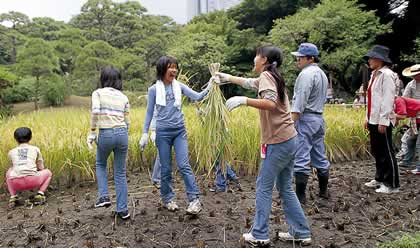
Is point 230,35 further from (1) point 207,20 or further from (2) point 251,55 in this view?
(1) point 207,20

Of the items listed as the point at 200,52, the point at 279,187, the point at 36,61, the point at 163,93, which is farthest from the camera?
the point at 200,52

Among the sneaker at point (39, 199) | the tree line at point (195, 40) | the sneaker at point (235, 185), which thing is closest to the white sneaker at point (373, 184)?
the sneaker at point (235, 185)

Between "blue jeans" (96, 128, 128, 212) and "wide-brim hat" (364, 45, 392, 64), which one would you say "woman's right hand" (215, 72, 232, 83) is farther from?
"wide-brim hat" (364, 45, 392, 64)

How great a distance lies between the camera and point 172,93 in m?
3.75

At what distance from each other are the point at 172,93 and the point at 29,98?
2051 centimetres

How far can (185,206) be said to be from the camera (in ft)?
13.2

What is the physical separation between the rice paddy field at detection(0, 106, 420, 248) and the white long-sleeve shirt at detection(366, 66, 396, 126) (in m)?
0.85

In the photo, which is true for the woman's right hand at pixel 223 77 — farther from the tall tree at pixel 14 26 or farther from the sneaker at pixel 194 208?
the tall tree at pixel 14 26

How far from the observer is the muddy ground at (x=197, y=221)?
10.5ft

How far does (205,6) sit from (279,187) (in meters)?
28.1

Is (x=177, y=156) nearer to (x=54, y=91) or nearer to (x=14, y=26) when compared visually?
(x=54, y=91)

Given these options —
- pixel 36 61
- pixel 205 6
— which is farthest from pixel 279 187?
pixel 205 6

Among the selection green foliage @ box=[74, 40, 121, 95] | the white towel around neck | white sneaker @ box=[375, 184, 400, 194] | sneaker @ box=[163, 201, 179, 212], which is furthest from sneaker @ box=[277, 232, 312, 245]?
green foliage @ box=[74, 40, 121, 95]

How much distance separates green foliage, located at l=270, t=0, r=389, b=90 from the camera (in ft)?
47.5
